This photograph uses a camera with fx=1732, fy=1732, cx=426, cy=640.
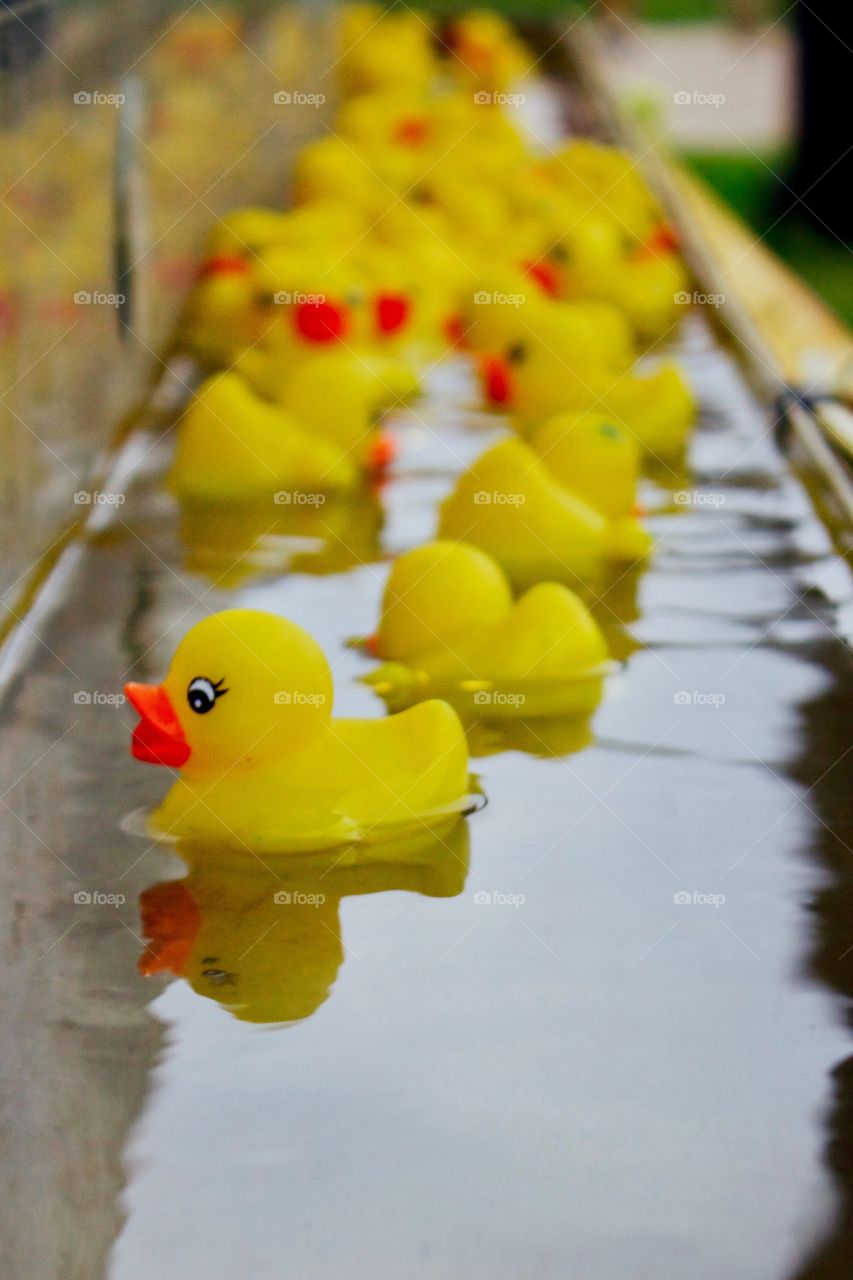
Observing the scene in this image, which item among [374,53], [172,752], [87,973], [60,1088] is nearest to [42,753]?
[172,752]

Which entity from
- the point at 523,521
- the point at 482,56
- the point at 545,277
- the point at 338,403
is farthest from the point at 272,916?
the point at 482,56

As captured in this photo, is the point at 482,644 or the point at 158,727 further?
the point at 482,644

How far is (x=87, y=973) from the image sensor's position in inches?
51.3

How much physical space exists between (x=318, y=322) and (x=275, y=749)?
134 centimetres

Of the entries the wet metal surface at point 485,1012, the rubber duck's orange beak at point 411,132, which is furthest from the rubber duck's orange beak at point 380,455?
the rubber duck's orange beak at point 411,132

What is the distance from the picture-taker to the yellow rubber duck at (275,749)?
1.46 m

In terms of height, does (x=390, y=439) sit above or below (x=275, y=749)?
below

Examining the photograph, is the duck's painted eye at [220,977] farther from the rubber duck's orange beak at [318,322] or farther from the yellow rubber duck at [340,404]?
the rubber duck's orange beak at [318,322]

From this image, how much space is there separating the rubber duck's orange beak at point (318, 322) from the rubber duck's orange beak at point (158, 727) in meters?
1.33

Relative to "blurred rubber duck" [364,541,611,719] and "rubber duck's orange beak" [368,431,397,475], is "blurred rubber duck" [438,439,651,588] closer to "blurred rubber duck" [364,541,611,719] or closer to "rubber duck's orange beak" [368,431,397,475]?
"blurred rubber duck" [364,541,611,719]

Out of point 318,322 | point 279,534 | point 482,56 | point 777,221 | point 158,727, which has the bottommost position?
point 777,221

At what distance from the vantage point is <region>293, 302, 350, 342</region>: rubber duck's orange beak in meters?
2.69

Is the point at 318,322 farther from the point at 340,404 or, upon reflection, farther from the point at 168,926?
the point at 168,926

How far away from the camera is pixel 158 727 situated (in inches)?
57.3
